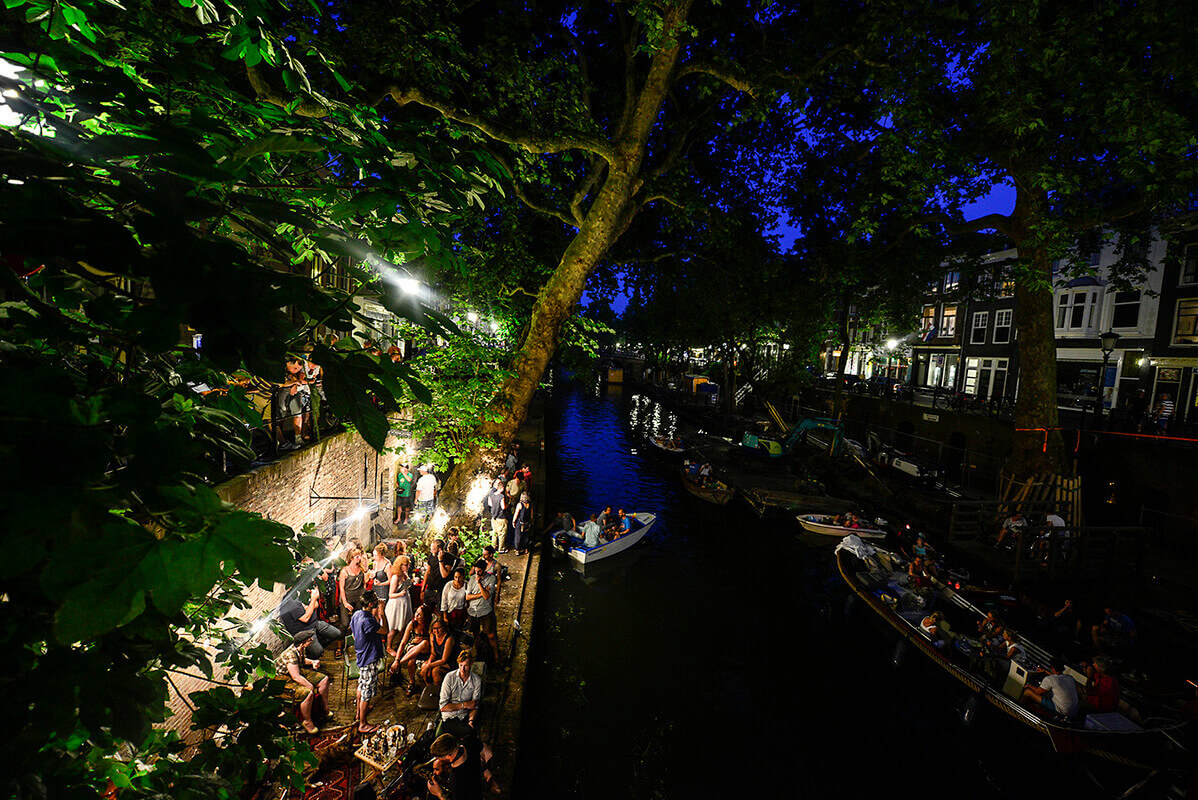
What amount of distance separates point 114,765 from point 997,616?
570 inches

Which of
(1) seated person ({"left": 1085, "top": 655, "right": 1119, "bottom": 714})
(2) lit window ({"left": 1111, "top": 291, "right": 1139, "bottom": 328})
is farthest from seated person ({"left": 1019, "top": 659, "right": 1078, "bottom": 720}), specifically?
(2) lit window ({"left": 1111, "top": 291, "right": 1139, "bottom": 328})

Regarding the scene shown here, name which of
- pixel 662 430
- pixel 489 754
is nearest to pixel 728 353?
pixel 662 430

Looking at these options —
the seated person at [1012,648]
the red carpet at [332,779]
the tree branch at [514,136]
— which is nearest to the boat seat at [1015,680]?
the seated person at [1012,648]

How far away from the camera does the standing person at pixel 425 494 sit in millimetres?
12273

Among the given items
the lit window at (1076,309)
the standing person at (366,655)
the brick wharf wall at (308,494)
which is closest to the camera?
the brick wharf wall at (308,494)

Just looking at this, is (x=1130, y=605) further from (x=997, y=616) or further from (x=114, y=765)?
(x=114, y=765)

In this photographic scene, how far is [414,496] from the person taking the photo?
546 inches

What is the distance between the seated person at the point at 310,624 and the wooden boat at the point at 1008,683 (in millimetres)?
11984

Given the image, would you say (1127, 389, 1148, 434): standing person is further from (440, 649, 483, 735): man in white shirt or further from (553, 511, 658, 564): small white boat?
(440, 649, 483, 735): man in white shirt

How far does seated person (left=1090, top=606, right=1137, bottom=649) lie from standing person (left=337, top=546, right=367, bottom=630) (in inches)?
600

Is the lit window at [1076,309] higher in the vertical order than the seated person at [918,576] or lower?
higher

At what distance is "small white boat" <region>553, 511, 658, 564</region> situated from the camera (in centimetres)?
1495

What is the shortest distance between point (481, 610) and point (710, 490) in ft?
50.3

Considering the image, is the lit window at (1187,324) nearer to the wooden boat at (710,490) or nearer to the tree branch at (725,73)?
the wooden boat at (710,490)
